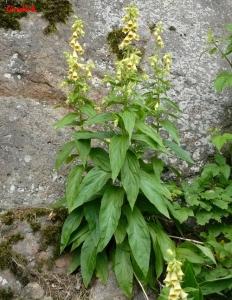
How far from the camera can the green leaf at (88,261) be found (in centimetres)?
377

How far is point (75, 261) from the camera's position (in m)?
3.95

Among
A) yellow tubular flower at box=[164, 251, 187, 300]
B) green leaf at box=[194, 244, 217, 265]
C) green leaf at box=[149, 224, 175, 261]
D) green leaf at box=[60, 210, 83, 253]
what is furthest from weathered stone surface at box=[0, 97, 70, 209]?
yellow tubular flower at box=[164, 251, 187, 300]

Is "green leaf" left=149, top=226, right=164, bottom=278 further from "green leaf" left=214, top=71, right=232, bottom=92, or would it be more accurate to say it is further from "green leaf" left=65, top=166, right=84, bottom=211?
"green leaf" left=214, top=71, right=232, bottom=92

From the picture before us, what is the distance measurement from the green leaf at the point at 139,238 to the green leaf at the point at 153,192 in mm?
179

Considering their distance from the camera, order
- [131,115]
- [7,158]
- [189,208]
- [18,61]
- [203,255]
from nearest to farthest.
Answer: [131,115]
[203,255]
[189,208]
[7,158]
[18,61]

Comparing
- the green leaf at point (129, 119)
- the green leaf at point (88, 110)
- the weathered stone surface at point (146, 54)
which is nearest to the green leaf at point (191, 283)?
the green leaf at point (129, 119)

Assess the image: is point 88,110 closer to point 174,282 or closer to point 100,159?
point 100,159

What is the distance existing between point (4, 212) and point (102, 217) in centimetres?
110

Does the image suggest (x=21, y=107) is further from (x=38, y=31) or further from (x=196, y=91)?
(x=196, y=91)

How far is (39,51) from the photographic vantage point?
5.52 m

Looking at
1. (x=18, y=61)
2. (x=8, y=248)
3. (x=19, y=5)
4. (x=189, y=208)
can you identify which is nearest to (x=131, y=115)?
(x=189, y=208)

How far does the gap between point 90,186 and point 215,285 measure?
1.17 meters

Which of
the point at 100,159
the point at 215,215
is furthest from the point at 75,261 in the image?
the point at 215,215

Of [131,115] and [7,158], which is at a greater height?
[131,115]
